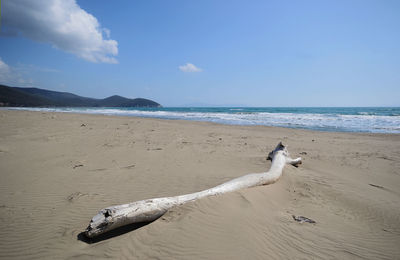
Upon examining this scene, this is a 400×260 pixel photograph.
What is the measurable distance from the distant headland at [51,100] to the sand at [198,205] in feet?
246

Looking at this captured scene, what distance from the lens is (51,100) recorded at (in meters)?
94.2

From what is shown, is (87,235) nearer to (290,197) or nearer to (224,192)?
(224,192)

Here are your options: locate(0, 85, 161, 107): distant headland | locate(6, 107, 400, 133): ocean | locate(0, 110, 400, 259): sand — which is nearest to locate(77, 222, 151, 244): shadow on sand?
locate(0, 110, 400, 259): sand

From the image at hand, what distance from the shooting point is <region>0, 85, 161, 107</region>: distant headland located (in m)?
65.5

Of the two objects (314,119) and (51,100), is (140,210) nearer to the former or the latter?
(314,119)

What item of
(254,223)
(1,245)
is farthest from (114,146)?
(254,223)

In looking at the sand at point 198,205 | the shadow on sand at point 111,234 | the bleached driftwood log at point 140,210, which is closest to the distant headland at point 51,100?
the sand at point 198,205

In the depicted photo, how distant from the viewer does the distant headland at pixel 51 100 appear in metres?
65.5

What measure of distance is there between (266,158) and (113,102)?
14460 centimetres

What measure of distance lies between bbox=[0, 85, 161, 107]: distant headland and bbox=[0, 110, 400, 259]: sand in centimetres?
7498

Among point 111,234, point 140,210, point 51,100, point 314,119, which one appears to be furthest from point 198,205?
point 51,100

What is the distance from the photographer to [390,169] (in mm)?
5543

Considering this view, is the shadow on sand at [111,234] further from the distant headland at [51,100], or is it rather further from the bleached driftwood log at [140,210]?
the distant headland at [51,100]

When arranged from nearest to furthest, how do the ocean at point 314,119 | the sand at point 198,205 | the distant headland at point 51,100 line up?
the sand at point 198,205, the ocean at point 314,119, the distant headland at point 51,100
